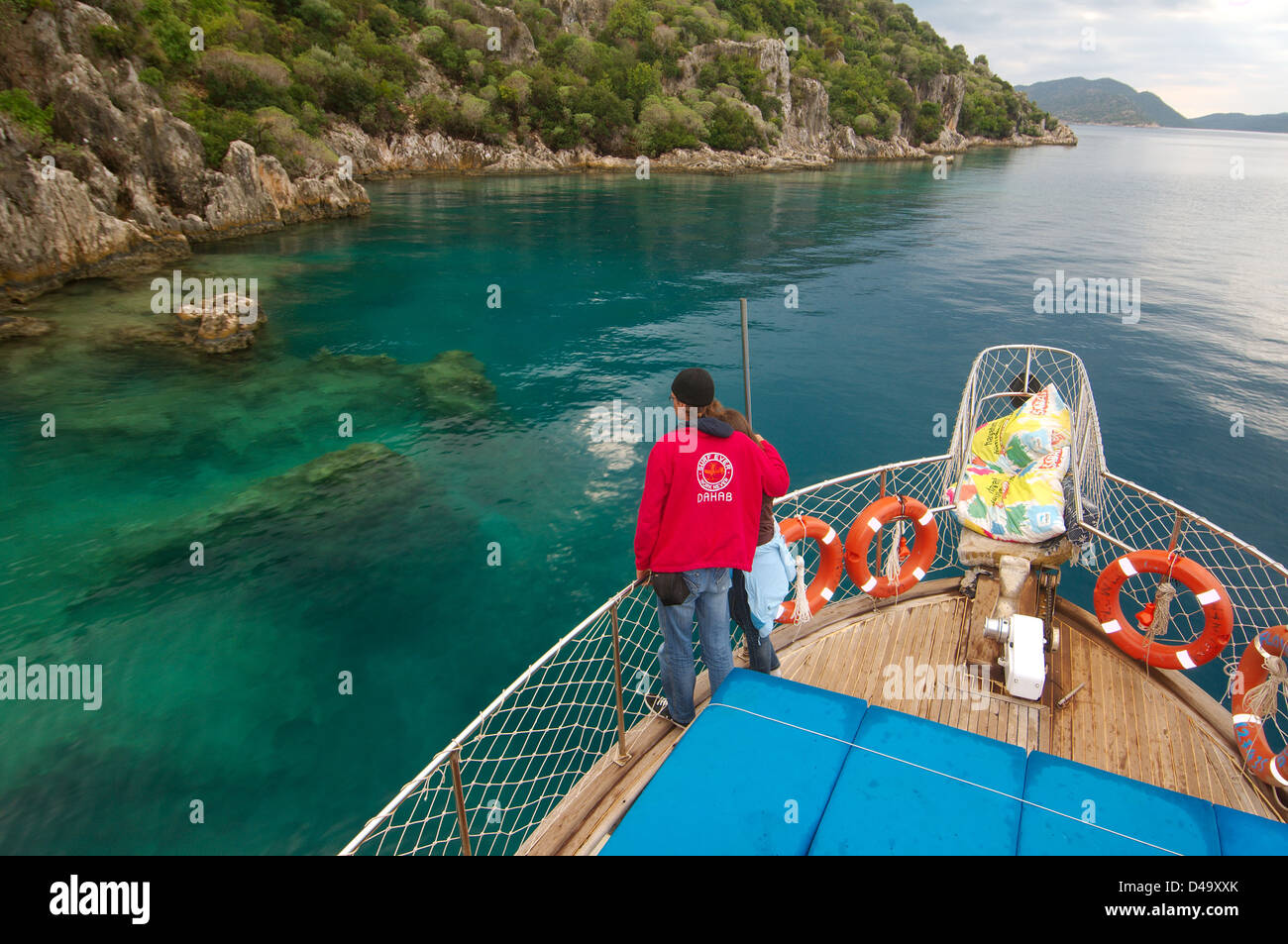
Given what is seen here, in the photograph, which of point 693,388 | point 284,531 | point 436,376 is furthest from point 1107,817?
point 436,376

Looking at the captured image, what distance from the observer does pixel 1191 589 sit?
229 inches

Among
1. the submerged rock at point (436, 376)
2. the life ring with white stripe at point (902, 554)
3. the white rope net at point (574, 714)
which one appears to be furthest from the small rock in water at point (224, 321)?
the life ring with white stripe at point (902, 554)

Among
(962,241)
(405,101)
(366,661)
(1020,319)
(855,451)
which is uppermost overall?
(405,101)

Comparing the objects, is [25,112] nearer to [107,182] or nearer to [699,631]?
[107,182]

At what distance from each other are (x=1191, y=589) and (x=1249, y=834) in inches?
155

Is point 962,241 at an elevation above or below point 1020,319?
above

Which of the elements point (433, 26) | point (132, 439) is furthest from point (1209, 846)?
point (433, 26)

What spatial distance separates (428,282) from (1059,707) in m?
28.3

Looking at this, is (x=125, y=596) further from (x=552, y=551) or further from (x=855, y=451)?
(x=855, y=451)

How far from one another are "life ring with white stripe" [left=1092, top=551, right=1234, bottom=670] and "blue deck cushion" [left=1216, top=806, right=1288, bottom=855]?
3348 mm

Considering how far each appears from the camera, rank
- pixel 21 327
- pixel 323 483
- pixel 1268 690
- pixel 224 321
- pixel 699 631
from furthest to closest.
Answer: pixel 224 321
pixel 21 327
pixel 323 483
pixel 1268 690
pixel 699 631

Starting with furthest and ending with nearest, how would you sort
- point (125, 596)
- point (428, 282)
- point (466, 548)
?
point (428, 282) → point (466, 548) → point (125, 596)

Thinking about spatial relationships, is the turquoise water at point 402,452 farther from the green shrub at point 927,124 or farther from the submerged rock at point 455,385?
the green shrub at point 927,124

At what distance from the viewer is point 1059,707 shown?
5504mm
